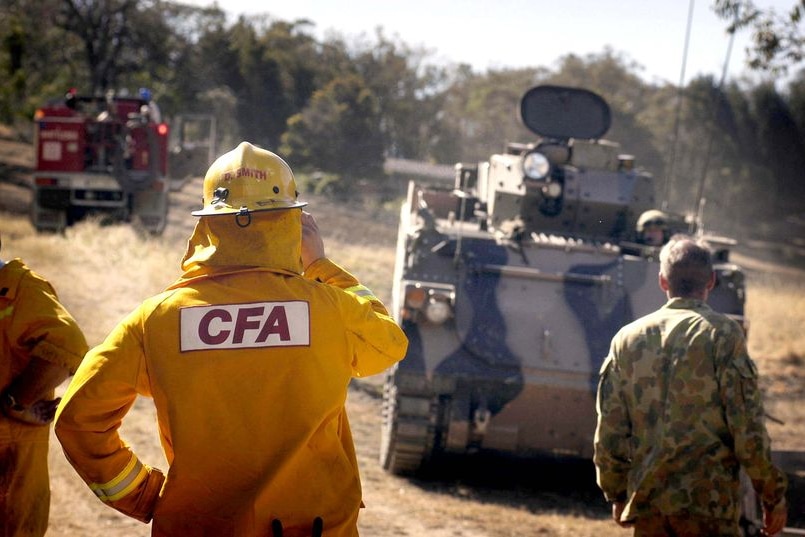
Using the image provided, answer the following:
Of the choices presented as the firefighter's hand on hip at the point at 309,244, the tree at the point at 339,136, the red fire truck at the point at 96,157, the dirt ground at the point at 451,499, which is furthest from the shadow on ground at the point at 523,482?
the tree at the point at 339,136

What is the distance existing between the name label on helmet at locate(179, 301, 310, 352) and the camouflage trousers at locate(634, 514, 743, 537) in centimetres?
159

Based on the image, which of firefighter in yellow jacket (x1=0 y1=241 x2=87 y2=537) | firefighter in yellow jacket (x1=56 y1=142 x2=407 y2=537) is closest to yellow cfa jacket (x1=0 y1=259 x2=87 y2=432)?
firefighter in yellow jacket (x1=0 y1=241 x2=87 y2=537)

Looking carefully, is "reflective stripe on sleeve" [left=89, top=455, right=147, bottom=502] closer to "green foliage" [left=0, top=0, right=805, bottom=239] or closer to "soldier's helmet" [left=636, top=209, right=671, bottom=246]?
"soldier's helmet" [left=636, top=209, right=671, bottom=246]

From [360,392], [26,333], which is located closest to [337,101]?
[360,392]

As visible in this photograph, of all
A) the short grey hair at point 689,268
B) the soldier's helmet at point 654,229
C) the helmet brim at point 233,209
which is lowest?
the soldier's helmet at point 654,229

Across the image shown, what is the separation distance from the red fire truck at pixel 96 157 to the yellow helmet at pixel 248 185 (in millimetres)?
14045

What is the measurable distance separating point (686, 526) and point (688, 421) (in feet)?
1.19

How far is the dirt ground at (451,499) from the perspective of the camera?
6098 mm

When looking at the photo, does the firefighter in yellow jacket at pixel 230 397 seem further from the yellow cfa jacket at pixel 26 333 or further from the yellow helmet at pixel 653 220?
the yellow helmet at pixel 653 220

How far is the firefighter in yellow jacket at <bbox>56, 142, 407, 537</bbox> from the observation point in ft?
9.21

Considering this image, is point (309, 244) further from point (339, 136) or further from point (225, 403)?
point (339, 136)

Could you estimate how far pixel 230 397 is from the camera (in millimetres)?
2818

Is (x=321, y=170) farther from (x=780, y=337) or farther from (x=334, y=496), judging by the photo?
(x=334, y=496)

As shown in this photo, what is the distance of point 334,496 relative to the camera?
2914mm
